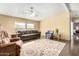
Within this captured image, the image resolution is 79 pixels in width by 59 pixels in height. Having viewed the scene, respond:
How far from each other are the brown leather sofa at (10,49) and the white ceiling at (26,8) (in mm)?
651

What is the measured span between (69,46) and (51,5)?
1.12 m

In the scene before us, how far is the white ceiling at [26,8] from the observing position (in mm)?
2672

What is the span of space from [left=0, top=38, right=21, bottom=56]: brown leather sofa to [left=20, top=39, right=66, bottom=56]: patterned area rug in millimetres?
122

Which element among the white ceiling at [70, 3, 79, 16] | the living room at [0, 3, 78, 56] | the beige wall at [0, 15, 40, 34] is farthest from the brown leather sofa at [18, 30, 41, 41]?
the white ceiling at [70, 3, 79, 16]

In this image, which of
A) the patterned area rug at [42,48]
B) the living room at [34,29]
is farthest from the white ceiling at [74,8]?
the patterned area rug at [42,48]

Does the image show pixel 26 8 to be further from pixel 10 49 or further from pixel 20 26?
pixel 10 49

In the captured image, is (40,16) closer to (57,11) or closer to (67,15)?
(57,11)

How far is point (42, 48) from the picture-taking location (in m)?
2.78

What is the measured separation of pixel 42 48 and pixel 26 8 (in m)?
1.05

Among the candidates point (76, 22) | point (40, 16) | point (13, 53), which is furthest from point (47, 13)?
point (13, 53)

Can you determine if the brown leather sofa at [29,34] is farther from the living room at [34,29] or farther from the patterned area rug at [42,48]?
the patterned area rug at [42,48]

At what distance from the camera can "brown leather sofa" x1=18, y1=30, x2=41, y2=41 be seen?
279 centimetres

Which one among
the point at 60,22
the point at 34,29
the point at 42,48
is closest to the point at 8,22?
the point at 34,29

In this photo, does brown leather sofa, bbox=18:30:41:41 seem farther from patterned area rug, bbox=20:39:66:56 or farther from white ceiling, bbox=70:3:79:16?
white ceiling, bbox=70:3:79:16
